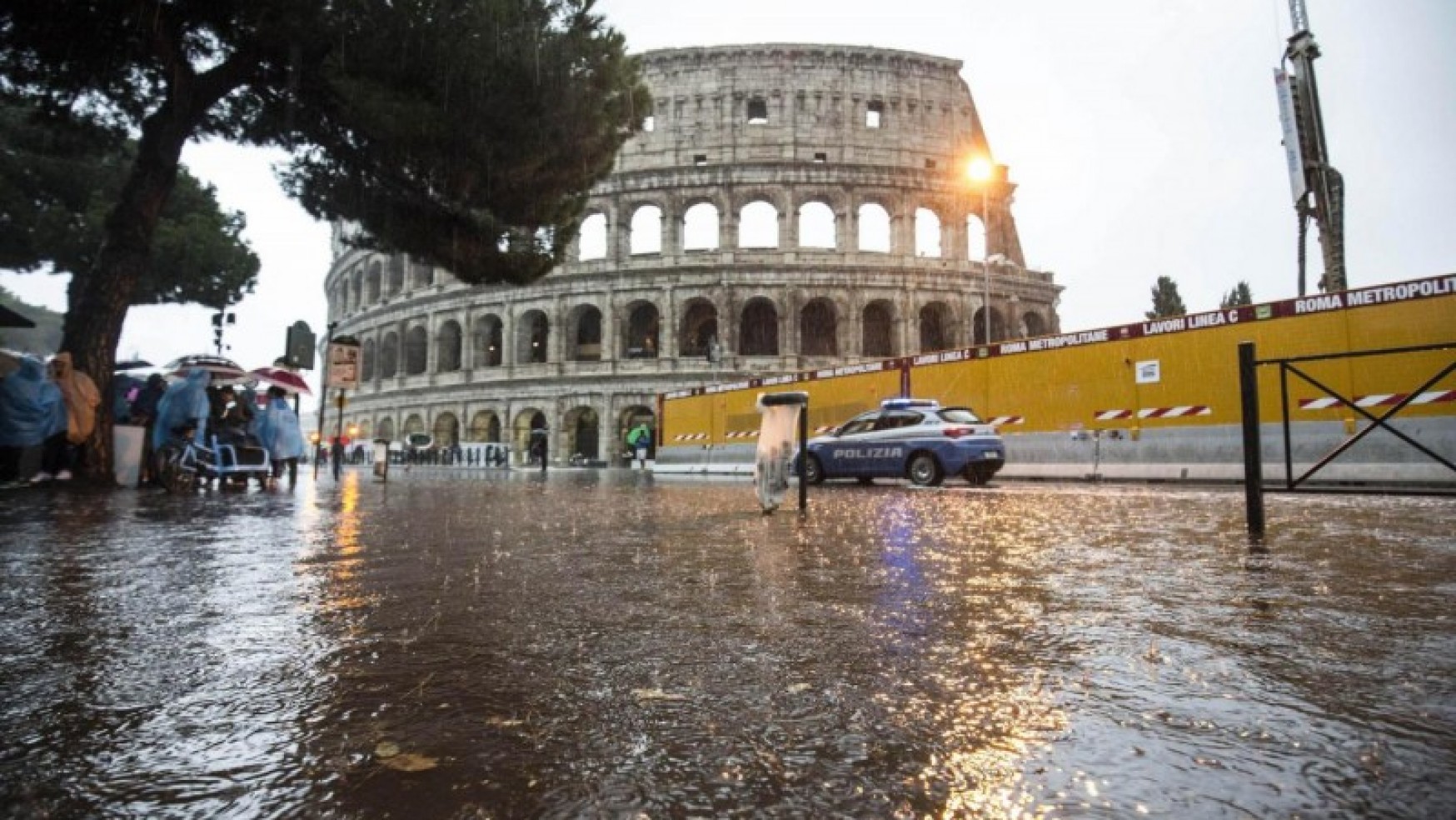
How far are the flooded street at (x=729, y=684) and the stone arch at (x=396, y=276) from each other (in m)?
43.6

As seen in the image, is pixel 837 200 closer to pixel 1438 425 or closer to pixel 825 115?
pixel 825 115

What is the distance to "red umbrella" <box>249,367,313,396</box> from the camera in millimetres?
13766

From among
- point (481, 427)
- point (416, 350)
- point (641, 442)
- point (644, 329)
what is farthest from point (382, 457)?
point (416, 350)

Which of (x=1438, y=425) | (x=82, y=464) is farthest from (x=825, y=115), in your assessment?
(x=82, y=464)

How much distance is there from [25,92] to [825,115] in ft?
108

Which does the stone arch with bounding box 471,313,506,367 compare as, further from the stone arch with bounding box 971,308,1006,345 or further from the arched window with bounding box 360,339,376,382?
the stone arch with bounding box 971,308,1006,345

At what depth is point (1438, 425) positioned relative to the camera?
10.4 metres

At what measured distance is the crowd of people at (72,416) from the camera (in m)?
9.17

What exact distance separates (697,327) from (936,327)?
13.1m

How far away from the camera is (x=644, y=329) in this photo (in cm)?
3969

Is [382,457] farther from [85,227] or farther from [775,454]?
[85,227]

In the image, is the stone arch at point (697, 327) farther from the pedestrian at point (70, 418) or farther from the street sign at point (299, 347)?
the pedestrian at point (70, 418)

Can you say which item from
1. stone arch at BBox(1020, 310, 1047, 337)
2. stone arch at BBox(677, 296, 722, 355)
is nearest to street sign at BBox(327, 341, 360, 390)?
stone arch at BBox(677, 296, 722, 355)

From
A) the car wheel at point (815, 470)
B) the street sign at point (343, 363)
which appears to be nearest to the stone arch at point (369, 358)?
the street sign at point (343, 363)
